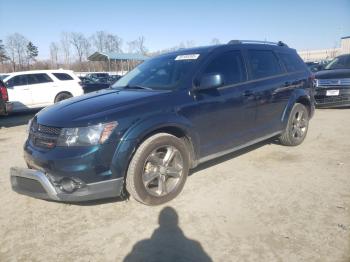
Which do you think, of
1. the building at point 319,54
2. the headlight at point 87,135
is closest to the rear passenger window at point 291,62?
the headlight at point 87,135

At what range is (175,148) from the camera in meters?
3.71

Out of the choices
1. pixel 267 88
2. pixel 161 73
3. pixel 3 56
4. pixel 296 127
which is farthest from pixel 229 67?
A: pixel 3 56

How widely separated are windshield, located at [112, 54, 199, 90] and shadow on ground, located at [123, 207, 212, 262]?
171 centimetres

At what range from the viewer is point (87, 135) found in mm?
3133

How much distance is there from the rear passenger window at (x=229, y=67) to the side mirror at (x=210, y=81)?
0.26 metres

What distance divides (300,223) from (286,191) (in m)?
0.78

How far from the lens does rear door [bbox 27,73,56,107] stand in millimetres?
12047

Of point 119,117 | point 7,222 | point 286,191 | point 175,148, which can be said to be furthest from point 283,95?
point 7,222

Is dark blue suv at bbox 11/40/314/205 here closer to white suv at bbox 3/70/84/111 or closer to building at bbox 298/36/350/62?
white suv at bbox 3/70/84/111

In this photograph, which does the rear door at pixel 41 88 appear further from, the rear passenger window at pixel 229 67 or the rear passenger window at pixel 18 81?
the rear passenger window at pixel 229 67

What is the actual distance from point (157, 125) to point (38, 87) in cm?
1012

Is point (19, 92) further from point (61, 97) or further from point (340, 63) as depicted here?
point (340, 63)

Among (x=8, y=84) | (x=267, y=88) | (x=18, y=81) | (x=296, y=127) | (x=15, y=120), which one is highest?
(x=18, y=81)

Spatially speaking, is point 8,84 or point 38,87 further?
point 38,87
